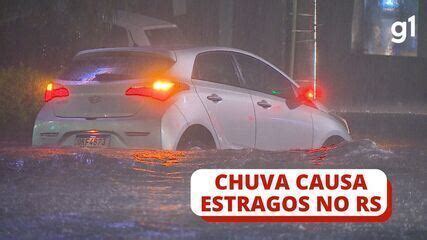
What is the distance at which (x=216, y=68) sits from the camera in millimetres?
9023

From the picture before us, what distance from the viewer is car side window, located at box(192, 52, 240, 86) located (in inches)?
346

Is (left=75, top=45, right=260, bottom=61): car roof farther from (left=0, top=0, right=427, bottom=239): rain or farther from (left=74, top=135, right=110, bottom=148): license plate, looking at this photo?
(left=74, top=135, right=110, bottom=148): license plate

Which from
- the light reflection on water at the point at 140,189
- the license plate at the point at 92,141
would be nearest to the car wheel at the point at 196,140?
the light reflection on water at the point at 140,189

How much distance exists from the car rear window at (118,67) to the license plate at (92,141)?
0.58m

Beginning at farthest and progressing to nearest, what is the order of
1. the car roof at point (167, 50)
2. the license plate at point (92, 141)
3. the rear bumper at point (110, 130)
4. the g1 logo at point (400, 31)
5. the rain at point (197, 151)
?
the g1 logo at point (400, 31) → the car roof at point (167, 50) → the license plate at point (92, 141) → the rear bumper at point (110, 130) → the rain at point (197, 151)

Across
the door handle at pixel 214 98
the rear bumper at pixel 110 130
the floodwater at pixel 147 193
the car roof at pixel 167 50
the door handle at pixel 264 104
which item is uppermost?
the car roof at pixel 167 50

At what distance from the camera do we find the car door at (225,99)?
8.59 m

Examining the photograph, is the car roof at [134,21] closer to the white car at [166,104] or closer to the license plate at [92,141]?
the white car at [166,104]

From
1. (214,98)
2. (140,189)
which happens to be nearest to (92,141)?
(214,98)

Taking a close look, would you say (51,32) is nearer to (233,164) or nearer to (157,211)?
(233,164)

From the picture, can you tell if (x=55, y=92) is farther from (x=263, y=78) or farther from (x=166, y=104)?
(x=263, y=78)

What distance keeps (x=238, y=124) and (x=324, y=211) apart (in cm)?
348

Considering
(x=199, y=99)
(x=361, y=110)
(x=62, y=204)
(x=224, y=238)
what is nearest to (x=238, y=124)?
(x=199, y=99)

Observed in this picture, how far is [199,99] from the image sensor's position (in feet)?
27.7
